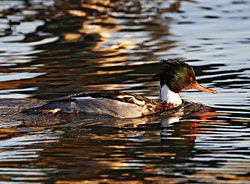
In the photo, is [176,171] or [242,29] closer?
[176,171]

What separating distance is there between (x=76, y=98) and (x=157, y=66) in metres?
4.18

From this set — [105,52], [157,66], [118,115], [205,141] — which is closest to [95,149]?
[205,141]

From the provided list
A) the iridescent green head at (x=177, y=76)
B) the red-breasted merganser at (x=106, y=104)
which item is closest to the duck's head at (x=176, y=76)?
the iridescent green head at (x=177, y=76)

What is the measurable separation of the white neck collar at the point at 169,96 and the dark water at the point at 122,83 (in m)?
0.41

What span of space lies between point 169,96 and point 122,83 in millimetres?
1691

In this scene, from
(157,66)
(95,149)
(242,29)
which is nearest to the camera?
(95,149)

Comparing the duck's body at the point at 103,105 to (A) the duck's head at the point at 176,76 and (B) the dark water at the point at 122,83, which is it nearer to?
(B) the dark water at the point at 122,83

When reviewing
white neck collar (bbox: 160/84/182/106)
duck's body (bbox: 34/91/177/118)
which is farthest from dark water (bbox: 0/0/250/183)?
white neck collar (bbox: 160/84/182/106)

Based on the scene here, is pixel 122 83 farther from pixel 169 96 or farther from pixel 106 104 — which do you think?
pixel 106 104

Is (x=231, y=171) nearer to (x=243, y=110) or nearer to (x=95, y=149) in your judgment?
(x=95, y=149)

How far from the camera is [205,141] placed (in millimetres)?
12188

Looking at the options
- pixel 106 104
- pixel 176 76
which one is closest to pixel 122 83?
pixel 176 76

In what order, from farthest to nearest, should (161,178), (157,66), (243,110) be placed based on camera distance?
1. (157,66)
2. (243,110)
3. (161,178)

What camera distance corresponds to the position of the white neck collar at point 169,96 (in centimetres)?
1505
